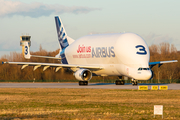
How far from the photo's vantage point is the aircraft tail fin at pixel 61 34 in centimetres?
6756

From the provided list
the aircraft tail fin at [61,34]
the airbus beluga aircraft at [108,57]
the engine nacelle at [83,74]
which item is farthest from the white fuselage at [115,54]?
the aircraft tail fin at [61,34]

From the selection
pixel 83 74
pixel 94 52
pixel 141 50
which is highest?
pixel 94 52

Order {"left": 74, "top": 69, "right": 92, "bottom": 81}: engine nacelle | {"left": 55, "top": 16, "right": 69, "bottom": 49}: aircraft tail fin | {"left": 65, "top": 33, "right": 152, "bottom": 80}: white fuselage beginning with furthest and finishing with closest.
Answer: {"left": 55, "top": 16, "right": 69, "bottom": 49}: aircraft tail fin < {"left": 74, "top": 69, "right": 92, "bottom": 81}: engine nacelle < {"left": 65, "top": 33, "right": 152, "bottom": 80}: white fuselage

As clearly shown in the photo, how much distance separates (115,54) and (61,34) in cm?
2065

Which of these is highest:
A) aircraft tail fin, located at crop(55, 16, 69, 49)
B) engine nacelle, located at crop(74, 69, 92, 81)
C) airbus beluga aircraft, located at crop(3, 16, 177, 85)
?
aircraft tail fin, located at crop(55, 16, 69, 49)

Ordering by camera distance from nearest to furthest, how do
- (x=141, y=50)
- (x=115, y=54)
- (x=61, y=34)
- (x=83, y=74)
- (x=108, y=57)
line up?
(x=141, y=50) < (x=115, y=54) < (x=108, y=57) < (x=83, y=74) < (x=61, y=34)

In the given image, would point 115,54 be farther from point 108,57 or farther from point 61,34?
point 61,34

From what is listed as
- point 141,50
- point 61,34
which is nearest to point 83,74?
point 141,50

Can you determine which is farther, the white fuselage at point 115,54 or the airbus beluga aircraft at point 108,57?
the airbus beluga aircraft at point 108,57

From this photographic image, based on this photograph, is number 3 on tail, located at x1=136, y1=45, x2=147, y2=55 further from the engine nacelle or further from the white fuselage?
the engine nacelle

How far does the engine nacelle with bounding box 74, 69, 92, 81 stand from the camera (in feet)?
172

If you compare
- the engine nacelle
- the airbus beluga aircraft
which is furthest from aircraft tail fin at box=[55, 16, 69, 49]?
the engine nacelle

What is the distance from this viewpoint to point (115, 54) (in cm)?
5134

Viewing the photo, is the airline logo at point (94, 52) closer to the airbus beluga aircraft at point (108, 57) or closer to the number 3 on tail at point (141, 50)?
the airbus beluga aircraft at point (108, 57)
